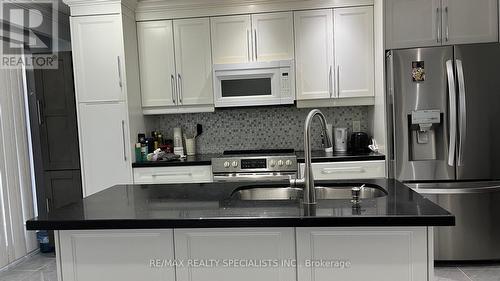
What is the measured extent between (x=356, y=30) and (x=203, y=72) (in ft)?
4.90

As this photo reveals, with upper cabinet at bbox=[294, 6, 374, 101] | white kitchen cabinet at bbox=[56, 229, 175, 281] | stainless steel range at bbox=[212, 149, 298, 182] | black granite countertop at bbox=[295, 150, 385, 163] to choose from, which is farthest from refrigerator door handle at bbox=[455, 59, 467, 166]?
white kitchen cabinet at bbox=[56, 229, 175, 281]

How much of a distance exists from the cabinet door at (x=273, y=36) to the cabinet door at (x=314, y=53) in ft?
0.25

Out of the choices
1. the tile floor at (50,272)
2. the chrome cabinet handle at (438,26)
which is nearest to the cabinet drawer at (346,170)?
the tile floor at (50,272)

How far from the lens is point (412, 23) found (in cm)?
295

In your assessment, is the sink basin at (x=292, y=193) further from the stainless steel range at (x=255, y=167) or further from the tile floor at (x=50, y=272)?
the tile floor at (x=50, y=272)

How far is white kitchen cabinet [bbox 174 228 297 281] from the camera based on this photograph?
1.39 m

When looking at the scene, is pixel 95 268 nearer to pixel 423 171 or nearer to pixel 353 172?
pixel 353 172

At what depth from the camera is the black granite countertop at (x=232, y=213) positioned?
4.20 feet

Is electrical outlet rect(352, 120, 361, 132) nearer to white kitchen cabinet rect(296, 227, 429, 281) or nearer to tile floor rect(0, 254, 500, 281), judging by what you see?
tile floor rect(0, 254, 500, 281)

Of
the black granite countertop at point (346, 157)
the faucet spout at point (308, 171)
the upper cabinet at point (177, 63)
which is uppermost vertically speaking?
the upper cabinet at point (177, 63)

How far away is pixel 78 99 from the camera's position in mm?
3289

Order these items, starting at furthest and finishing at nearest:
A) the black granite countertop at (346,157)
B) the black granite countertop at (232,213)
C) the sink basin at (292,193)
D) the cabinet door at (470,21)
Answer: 1. the black granite countertop at (346,157)
2. the cabinet door at (470,21)
3. the sink basin at (292,193)
4. the black granite countertop at (232,213)

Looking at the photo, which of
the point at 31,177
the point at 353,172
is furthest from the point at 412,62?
the point at 31,177

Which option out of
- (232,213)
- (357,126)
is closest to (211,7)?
(357,126)
